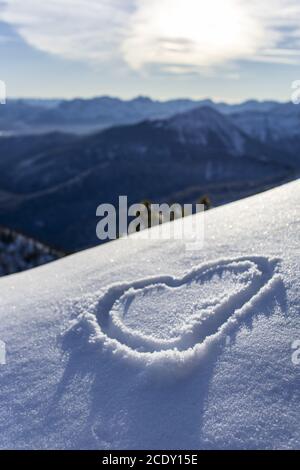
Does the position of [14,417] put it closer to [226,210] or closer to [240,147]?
[226,210]

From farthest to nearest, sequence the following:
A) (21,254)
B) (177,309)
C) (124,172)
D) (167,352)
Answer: (124,172) < (21,254) < (177,309) < (167,352)

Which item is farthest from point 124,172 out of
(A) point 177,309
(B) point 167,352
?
(B) point 167,352

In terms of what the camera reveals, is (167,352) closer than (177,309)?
Yes

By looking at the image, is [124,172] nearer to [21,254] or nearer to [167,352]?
[21,254]

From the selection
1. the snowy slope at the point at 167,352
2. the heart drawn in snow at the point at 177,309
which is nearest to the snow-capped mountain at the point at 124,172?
the snowy slope at the point at 167,352

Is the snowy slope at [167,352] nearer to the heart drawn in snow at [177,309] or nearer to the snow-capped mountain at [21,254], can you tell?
the heart drawn in snow at [177,309]
